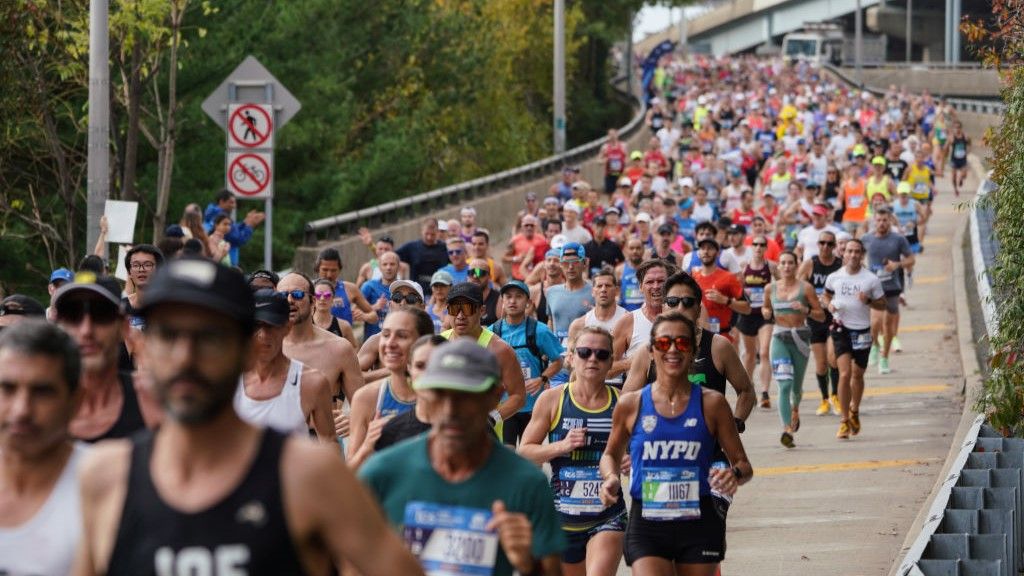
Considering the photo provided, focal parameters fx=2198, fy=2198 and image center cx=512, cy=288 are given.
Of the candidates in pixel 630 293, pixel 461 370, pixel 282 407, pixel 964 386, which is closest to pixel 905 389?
pixel 964 386

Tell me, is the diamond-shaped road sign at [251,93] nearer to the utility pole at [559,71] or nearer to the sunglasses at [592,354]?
the sunglasses at [592,354]

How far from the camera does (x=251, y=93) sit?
741 inches

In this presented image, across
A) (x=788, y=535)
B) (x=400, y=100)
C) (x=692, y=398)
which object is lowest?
(x=788, y=535)

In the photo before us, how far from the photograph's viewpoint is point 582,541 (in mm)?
10141

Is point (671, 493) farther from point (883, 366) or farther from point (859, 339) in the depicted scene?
point (883, 366)

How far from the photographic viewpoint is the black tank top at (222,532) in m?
4.24

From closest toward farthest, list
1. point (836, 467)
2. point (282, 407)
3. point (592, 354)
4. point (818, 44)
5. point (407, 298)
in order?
point (282, 407)
point (592, 354)
point (407, 298)
point (836, 467)
point (818, 44)

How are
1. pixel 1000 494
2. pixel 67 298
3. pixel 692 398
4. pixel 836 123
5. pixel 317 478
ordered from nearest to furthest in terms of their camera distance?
pixel 317 478 < pixel 67 298 < pixel 692 398 < pixel 1000 494 < pixel 836 123

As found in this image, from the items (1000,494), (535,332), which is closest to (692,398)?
(1000,494)

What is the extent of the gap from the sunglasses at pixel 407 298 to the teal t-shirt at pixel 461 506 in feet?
28.0

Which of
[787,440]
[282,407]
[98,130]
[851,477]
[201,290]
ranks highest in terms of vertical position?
[98,130]

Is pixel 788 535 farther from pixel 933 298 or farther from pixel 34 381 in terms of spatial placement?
pixel 933 298

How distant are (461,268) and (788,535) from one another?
6232mm

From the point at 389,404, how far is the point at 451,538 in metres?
3.31
